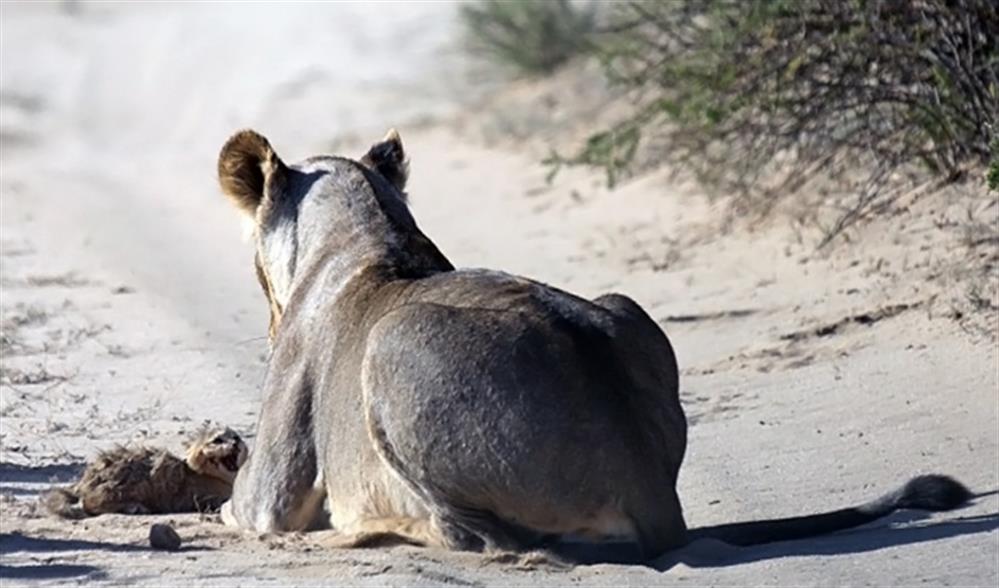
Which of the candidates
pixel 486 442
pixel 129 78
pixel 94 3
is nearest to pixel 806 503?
pixel 486 442

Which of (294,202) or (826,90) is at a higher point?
(826,90)

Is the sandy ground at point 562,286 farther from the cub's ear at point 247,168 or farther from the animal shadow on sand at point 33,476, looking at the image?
the cub's ear at point 247,168

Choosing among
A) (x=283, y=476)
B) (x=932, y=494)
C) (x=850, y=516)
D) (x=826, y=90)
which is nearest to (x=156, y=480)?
(x=283, y=476)

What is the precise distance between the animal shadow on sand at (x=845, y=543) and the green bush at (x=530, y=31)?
46.7 ft

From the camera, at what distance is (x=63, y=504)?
8320 millimetres

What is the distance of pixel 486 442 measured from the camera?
24.3ft

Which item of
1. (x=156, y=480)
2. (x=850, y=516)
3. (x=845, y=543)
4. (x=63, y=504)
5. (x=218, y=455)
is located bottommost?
(x=845, y=543)

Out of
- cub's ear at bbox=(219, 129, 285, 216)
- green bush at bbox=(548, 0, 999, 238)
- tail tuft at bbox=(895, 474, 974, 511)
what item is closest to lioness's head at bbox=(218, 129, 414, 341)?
cub's ear at bbox=(219, 129, 285, 216)

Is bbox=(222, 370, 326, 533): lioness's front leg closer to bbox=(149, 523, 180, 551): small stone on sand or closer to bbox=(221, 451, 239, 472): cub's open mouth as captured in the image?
bbox=(221, 451, 239, 472): cub's open mouth

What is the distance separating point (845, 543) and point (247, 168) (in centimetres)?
278

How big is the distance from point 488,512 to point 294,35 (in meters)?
22.2

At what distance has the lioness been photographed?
24.3 feet

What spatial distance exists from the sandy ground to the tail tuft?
0.17ft

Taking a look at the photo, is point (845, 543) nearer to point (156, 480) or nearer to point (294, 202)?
point (156, 480)
